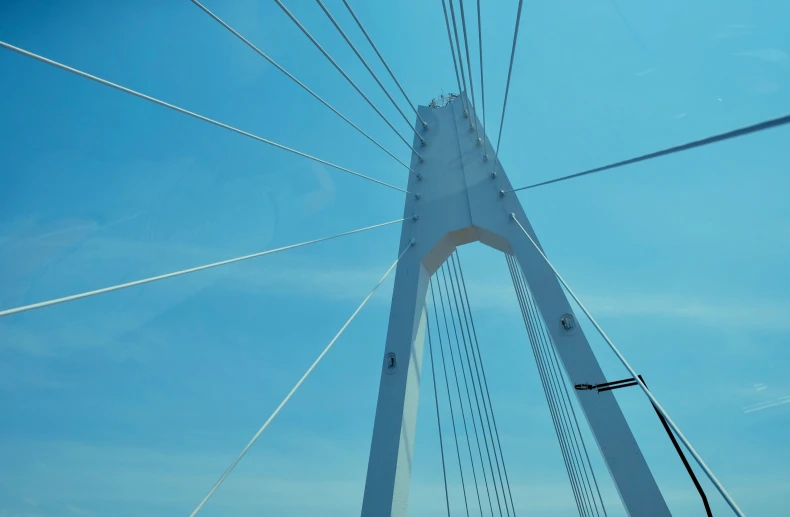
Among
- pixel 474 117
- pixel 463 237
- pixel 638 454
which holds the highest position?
pixel 474 117

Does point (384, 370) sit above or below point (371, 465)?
above

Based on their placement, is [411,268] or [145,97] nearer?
[145,97]

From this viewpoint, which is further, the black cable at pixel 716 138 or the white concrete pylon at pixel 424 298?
the white concrete pylon at pixel 424 298

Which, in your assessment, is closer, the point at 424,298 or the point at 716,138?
the point at 716,138

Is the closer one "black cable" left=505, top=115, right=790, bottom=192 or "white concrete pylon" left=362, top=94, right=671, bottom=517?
"black cable" left=505, top=115, right=790, bottom=192

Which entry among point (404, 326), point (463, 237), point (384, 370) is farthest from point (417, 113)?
point (384, 370)

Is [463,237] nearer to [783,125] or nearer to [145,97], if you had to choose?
[145,97]

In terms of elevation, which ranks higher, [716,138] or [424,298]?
[424,298]

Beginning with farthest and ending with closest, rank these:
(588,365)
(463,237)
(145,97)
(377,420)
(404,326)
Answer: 1. (463,237)
2. (404,326)
3. (377,420)
4. (588,365)
5. (145,97)
